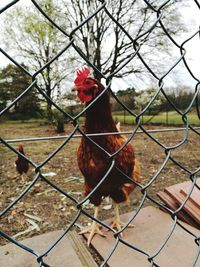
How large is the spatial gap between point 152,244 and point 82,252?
0.43 meters

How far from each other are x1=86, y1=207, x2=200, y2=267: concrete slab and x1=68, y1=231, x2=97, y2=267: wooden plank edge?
0.09 meters

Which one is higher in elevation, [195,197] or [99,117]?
[99,117]

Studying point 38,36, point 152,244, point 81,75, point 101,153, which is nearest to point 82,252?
point 152,244

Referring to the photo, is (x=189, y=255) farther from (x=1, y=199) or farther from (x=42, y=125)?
(x=42, y=125)

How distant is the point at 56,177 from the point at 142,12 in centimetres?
924

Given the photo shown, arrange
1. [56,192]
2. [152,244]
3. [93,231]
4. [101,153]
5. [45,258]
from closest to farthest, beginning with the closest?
[45,258] < [152,244] < [101,153] < [93,231] < [56,192]

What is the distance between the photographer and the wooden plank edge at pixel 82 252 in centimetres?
138

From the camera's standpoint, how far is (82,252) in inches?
58.8

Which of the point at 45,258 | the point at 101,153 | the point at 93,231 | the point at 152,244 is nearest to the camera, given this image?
the point at 45,258

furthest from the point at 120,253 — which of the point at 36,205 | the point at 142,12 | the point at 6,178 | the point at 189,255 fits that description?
the point at 142,12

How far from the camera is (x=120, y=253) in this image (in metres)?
1.47

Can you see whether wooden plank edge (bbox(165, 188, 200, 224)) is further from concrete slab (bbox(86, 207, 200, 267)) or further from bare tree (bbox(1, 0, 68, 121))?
bare tree (bbox(1, 0, 68, 121))

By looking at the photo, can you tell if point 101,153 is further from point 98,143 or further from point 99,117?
point 99,117

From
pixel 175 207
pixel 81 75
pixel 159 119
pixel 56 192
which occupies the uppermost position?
pixel 81 75
